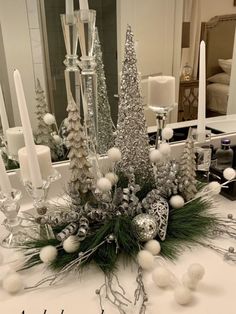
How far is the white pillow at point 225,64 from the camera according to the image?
120 centimetres

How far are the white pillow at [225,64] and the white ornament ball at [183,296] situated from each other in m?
0.88

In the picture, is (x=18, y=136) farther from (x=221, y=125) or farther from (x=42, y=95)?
(x=221, y=125)

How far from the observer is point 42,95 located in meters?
0.96

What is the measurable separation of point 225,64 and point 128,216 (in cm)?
77

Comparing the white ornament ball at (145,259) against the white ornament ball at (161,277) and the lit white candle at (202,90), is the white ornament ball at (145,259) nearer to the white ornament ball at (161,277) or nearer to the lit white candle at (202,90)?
the white ornament ball at (161,277)

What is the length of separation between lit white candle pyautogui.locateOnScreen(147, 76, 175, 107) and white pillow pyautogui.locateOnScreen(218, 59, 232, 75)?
38 cm

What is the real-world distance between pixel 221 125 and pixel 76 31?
0.68m

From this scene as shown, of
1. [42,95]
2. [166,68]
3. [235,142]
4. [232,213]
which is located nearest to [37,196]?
[42,95]

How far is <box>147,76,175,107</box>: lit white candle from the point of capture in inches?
35.9

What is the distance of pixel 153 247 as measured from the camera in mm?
682

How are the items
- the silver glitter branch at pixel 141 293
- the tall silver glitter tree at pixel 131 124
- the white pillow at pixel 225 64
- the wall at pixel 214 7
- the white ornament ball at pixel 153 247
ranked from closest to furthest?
the silver glitter branch at pixel 141 293
the white ornament ball at pixel 153 247
the tall silver glitter tree at pixel 131 124
the wall at pixel 214 7
the white pillow at pixel 225 64

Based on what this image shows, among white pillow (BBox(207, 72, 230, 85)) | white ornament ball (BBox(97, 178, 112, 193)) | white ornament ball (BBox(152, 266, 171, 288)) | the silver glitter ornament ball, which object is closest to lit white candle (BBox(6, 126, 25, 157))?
white ornament ball (BBox(97, 178, 112, 193))

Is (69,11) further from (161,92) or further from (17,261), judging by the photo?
(17,261)

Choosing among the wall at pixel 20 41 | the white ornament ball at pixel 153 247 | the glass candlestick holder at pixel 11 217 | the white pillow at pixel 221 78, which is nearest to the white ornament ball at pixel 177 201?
the white ornament ball at pixel 153 247
